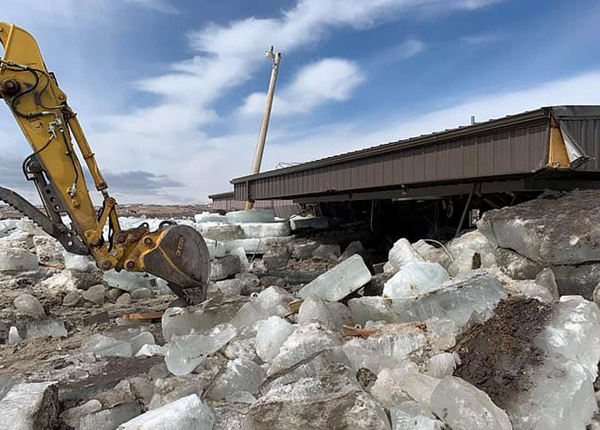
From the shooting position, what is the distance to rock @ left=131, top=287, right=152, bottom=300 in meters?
7.63

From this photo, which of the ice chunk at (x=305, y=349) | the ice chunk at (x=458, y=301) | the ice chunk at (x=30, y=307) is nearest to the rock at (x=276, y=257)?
the ice chunk at (x=30, y=307)

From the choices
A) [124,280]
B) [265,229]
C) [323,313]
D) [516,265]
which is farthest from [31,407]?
[265,229]

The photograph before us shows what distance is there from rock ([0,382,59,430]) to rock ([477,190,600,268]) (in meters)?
4.18

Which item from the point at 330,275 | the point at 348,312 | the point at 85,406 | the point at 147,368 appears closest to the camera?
the point at 85,406

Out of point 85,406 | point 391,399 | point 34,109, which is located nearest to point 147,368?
point 85,406

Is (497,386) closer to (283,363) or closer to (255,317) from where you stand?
(283,363)

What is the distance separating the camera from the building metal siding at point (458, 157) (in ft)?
15.3

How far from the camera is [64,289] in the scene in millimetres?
8000

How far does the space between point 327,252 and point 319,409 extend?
26.5 ft

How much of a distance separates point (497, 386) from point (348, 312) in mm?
1825

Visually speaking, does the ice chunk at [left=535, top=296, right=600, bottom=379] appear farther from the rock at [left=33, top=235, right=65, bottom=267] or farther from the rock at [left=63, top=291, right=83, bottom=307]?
the rock at [left=33, top=235, right=65, bottom=267]

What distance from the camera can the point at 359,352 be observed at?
326 centimetres

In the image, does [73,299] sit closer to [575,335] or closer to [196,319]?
[196,319]

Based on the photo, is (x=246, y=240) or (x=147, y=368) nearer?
(x=147, y=368)
